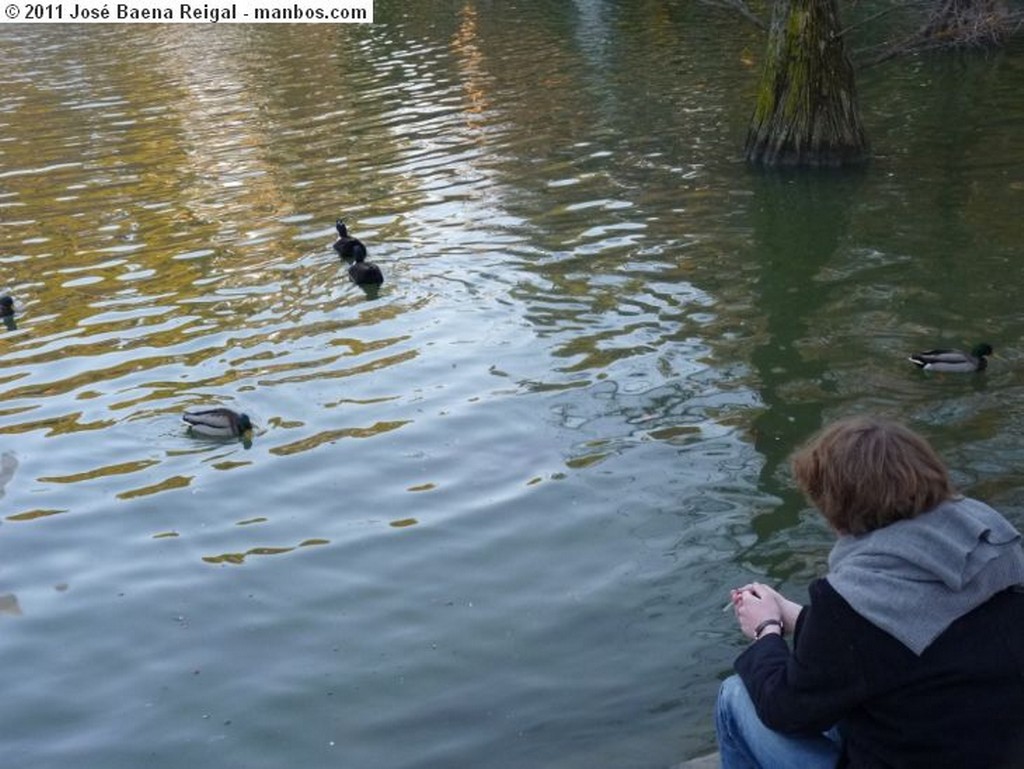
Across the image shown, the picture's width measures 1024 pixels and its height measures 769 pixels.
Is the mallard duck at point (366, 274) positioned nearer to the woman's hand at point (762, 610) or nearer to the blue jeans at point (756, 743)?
the woman's hand at point (762, 610)

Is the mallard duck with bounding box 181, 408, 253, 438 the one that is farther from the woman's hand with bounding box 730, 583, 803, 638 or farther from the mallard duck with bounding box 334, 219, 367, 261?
the woman's hand with bounding box 730, 583, 803, 638

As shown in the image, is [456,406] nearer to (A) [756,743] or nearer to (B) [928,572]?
(A) [756,743]

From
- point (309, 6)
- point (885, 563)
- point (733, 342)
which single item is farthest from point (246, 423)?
point (309, 6)

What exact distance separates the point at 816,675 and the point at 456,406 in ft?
21.4

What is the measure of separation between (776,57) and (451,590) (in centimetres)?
1013

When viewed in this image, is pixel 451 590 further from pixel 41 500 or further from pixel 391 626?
pixel 41 500

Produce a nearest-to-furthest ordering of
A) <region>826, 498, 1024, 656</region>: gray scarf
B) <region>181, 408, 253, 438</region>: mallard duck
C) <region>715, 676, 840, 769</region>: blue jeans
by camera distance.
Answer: <region>826, 498, 1024, 656</region>: gray scarf → <region>715, 676, 840, 769</region>: blue jeans → <region>181, 408, 253, 438</region>: mallard duck

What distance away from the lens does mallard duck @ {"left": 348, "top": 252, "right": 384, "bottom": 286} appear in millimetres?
13156

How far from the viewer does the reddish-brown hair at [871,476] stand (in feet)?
12.3

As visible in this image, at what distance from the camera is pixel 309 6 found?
39.9m

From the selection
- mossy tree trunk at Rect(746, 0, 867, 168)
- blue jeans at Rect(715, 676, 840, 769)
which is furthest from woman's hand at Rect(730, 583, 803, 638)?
mossy tree trunk at Rect(746, 0, 867, 168)

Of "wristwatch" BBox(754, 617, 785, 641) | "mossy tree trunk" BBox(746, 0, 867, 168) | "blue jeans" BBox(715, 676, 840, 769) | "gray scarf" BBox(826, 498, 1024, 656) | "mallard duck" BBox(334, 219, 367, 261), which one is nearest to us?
"gray scarf" BBox(826, 498, 1024, 656)

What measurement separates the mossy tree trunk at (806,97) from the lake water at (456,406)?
42 cm

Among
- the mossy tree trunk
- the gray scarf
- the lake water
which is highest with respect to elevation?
the gray scarf
